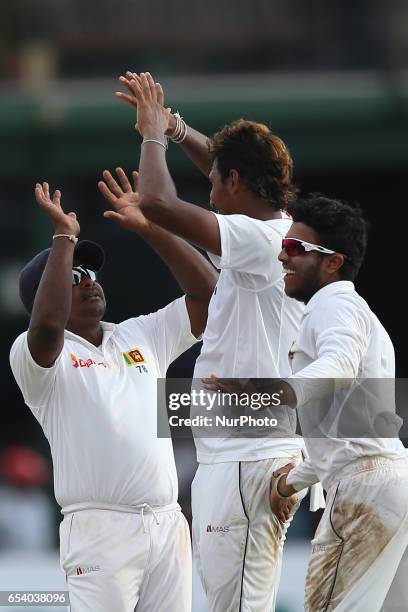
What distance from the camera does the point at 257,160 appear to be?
5.09 metres

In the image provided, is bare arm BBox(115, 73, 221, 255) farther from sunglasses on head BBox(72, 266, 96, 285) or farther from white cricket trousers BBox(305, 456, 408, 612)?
white cricket trousers BBox(305, 456, 408, 612)

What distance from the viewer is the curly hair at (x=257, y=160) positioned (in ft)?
16.7

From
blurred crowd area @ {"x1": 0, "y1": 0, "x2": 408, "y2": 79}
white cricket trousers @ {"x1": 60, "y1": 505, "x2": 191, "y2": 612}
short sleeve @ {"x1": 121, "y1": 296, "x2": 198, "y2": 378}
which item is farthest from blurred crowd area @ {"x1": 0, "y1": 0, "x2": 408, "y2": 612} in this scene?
white cricket trousers @ {"x1": 60, "y1": 505, "x2": 191, "y2": 612}

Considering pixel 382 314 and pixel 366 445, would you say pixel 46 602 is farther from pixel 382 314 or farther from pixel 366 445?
pixel 382 314

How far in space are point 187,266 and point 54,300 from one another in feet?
2.33

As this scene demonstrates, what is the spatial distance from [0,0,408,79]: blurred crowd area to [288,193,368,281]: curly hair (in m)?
13.8

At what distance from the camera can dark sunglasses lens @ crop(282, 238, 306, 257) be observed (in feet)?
15.4

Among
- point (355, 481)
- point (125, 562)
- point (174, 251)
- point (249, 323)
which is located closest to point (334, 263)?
point (249, 323)

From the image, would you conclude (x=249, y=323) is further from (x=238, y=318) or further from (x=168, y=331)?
(x=168, y=331)

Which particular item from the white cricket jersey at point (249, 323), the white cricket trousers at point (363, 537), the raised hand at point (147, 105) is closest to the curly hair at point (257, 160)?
the white cricket jersey at point (249, 323)

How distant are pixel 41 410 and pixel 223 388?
3.51ft

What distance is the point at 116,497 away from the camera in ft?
16.4

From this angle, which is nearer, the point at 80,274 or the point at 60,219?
the point at 60,219

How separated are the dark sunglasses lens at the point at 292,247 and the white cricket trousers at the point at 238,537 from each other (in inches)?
32.7
